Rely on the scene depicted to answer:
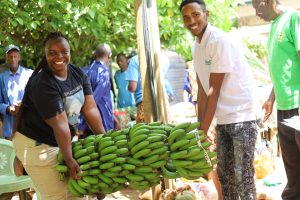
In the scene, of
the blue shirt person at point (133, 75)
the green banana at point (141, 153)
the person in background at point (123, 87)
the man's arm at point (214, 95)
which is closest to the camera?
the green banana at point (141, 153)

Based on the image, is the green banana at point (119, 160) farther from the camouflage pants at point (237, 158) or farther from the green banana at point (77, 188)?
the camouflage pants at point (237, 158)

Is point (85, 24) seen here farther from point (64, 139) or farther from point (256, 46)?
point (256, 46)

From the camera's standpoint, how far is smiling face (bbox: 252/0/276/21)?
392 centimetres

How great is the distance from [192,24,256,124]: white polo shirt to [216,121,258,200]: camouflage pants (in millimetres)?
82

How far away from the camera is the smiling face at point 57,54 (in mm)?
2895

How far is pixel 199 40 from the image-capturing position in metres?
3.34

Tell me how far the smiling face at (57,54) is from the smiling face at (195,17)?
2.95ft

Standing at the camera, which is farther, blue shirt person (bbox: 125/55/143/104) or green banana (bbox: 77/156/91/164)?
blue shirt person (bbox: 125/55/143/104)

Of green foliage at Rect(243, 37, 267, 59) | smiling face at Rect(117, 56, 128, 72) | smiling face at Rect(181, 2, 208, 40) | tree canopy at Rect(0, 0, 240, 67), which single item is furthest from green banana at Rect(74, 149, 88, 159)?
green foliage at Rect(243, 37, 267, 59)

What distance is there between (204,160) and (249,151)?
2.72 ft

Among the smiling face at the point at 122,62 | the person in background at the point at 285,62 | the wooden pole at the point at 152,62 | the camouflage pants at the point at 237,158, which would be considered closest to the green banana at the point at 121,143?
the camouflage pants at the point at 237,158

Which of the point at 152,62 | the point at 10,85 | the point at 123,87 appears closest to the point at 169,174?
the point at 152,62

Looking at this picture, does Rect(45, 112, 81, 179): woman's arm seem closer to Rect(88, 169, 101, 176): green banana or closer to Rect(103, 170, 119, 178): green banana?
Rect(88, 169, 101, 176): green banana

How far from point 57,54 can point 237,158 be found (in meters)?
1.59
